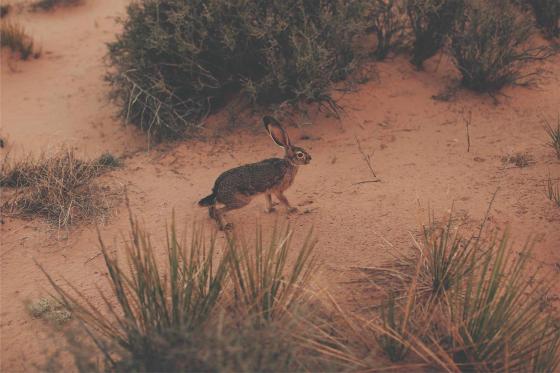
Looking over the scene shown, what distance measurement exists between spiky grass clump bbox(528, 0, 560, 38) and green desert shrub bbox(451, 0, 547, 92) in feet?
3.78

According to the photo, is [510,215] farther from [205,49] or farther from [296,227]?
[205,49]

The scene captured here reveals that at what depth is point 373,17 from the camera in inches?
290

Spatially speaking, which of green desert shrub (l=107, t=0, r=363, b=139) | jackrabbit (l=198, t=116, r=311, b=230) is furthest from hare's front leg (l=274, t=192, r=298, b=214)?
green desert shrub (l=107, t=0, r=363, b=139)

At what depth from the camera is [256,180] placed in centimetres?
472

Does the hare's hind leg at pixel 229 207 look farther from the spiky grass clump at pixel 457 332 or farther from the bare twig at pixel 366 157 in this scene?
the spiky grass clump at pixel 457 332

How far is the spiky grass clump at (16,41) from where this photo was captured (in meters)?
8.95

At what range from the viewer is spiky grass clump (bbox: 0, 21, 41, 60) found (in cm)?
895

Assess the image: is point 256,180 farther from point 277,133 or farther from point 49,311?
point 49,311

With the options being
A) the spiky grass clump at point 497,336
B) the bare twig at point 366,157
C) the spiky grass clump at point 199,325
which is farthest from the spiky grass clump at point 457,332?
the bare twig at point 366,157

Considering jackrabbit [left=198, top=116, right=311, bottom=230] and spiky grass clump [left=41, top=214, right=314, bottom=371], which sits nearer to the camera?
spiky grass clump [left=41, top=214, right=314, bottom=371]

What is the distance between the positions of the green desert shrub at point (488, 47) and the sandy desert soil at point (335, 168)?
0.74 feet

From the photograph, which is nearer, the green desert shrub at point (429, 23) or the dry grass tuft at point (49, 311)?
the dry grass tuft at point (49, 311)

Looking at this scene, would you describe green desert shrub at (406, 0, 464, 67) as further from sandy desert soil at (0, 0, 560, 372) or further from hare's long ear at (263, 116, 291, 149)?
hare's long ear at (263, 116, 291, 149)

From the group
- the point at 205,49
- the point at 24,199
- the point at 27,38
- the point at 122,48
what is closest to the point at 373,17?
the point at 205,49
